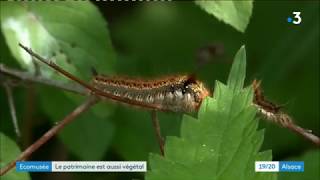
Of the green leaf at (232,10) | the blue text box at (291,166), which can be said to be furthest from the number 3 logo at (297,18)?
the blue text box at (291,166)

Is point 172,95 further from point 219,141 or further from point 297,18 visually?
point 297,18

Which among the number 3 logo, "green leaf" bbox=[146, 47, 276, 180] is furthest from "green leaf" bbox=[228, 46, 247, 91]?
the number 3 logo

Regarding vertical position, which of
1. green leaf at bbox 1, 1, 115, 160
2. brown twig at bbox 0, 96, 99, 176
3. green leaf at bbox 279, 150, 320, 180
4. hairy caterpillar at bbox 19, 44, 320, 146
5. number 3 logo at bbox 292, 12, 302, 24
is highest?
number 3 logo at bbox 292, 12, 302, 24

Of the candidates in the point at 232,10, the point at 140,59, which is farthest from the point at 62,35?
the point at 140,59

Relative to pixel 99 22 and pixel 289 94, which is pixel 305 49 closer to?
pixel 289 94

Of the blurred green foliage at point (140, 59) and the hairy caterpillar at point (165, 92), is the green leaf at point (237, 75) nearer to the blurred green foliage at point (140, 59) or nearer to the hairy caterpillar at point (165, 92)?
the hairy caterpillar at point (165, 92)

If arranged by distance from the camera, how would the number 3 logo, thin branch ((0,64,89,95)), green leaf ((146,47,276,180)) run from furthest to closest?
1. the number 3 logo
2. thin branch ((0,64,89,95))
3. green leaf ((146,47,276,180))

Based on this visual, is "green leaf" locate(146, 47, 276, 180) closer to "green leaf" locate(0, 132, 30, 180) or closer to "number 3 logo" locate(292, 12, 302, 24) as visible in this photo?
"green leaf" locate(0, 132, 30, 180)
